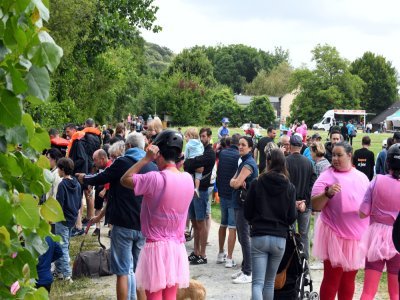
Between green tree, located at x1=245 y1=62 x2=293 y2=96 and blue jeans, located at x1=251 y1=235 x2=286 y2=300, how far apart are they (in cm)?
12015

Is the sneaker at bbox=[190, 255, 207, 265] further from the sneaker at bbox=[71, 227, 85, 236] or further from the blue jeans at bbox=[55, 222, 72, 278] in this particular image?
the sneaker at bbox=[71, 227, 85, 236]

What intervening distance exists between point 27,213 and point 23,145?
0.26 m

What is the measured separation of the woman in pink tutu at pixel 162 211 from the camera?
4926 mm

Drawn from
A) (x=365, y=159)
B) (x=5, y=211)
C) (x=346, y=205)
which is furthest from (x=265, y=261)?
(x=365, y=159)

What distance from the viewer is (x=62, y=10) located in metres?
15.0

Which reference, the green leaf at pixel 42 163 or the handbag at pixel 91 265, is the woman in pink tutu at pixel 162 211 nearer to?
the green leaf at pixel 42 163

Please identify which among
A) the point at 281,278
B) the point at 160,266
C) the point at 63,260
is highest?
Answer: the point at 160,266

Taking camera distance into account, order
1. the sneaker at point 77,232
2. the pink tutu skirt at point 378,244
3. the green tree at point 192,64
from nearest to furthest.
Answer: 1. the pink tutu skirt at point 378,244
2. the sneaker at point 77,232
3. the green tree at point 192,64

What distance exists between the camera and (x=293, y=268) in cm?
631

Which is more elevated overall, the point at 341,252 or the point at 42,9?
the point at 42,9

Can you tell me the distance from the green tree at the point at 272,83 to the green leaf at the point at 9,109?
124240 millimetres

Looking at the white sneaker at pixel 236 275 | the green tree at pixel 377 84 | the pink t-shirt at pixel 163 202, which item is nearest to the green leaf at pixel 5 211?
the pink t-shirt at pixel 163 202

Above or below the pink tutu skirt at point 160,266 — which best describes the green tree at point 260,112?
above

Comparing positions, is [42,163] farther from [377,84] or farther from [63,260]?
[377,84]
